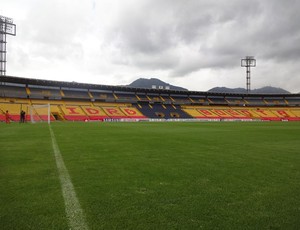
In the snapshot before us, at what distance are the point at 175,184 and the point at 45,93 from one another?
6533cm

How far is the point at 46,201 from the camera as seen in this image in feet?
12.3

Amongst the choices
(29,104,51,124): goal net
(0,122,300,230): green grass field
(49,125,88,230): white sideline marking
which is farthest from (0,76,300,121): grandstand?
(49,125,88,230): white sideline marking

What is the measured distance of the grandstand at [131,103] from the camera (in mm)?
57531

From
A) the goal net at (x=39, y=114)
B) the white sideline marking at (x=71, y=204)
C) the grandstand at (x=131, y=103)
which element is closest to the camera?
the white sideline marking at (x=71, y=204)

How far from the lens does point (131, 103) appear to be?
243 ft

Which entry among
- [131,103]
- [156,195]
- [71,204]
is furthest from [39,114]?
[156,195]

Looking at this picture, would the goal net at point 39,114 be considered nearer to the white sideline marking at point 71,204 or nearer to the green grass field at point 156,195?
the green grass field at point 156,195

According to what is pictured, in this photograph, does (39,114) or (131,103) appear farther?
(131,103)

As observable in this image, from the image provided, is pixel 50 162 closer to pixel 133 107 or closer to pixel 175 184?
pixel 175 184

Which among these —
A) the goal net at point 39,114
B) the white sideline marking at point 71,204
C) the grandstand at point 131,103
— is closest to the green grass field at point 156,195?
the white sideline marking at point 71,204

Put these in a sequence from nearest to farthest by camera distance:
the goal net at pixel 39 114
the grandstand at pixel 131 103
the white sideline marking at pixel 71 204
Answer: the white sideline marking at pixel 71 204
the goal net at pixel 39 114
the grandstand at pixel 131 103

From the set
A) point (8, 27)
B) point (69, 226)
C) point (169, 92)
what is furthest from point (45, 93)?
point (69, 226)

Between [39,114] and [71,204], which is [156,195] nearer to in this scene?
[71,204]

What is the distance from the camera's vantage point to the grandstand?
57531mm
